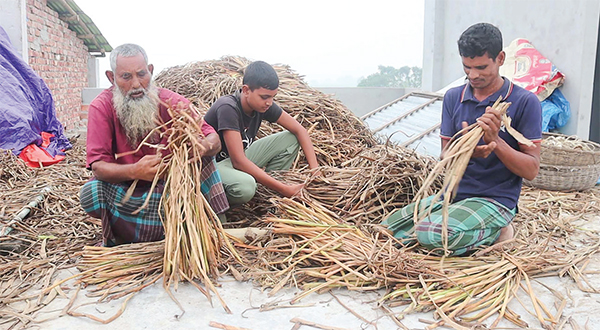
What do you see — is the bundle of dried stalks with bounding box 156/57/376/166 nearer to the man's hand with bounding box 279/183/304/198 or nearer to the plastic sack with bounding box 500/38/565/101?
the man's hand with bounding box 279/183/304/198

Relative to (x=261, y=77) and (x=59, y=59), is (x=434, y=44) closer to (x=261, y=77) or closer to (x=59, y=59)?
(x=59, y=59)

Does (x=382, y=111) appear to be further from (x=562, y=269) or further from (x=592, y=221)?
(x=562, y=269)

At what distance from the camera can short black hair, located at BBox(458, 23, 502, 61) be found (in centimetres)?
218

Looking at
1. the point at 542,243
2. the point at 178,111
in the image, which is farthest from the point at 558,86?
the point at 178,111

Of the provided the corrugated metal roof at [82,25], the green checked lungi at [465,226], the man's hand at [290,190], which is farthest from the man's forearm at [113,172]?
the corrugated metal roof at [82,25]

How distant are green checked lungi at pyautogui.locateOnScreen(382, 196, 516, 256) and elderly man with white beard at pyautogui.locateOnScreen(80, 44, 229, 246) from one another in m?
1.14

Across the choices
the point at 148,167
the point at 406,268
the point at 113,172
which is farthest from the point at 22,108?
the point at 406,268

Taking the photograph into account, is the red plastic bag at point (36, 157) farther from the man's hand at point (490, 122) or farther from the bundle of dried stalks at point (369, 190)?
the man's hand at point (490, 122)

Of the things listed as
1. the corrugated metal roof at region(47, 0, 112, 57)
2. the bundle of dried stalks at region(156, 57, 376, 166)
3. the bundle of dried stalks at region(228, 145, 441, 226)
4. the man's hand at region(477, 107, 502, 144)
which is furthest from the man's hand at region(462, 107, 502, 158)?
the corrugated metal roof at region(47, 0, 112, 57)

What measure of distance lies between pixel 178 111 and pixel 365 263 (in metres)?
1.11

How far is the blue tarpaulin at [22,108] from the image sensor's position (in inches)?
183

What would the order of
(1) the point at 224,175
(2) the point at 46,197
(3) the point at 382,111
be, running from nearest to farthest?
1. (1) the point at 224,175
2. (2) the point at 46,197
3. (3) the point at 382,111

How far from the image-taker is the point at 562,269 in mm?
2283

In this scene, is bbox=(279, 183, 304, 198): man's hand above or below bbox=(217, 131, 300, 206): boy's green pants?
below
